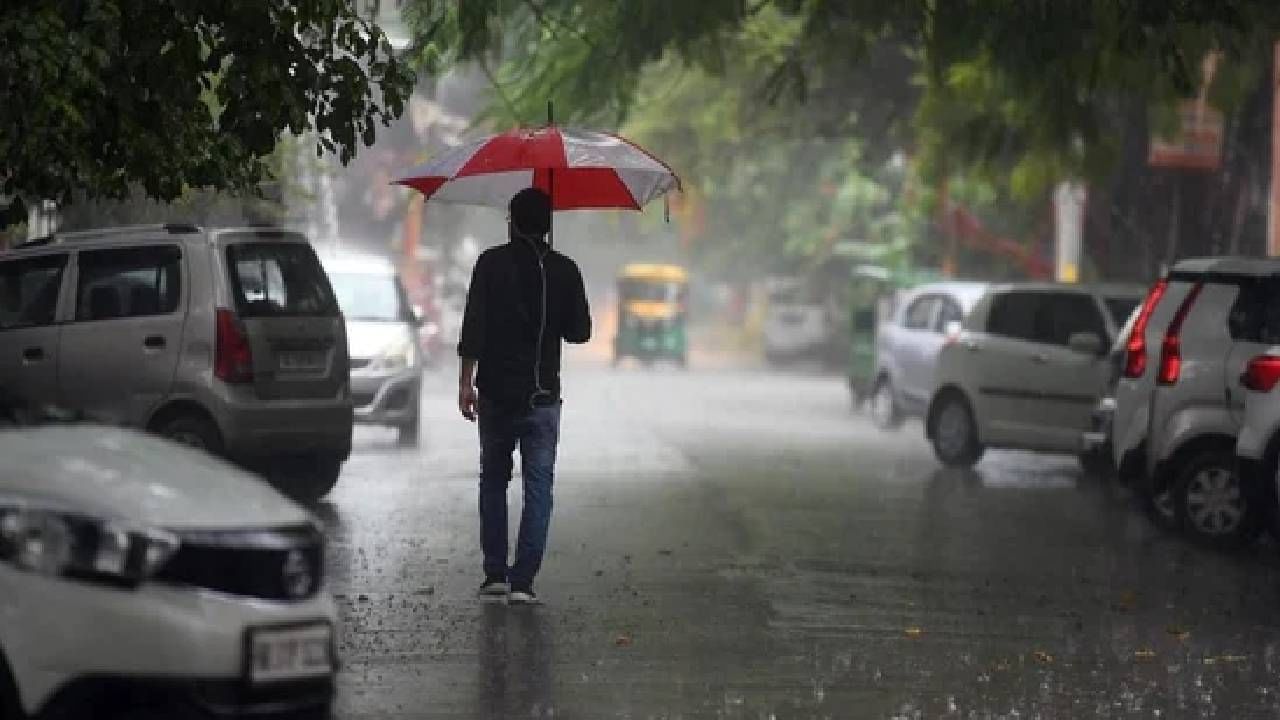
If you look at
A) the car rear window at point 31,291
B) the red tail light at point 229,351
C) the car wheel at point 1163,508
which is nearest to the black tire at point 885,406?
the car wheel at point 1163,508

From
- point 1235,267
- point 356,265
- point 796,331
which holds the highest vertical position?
point 1235,267

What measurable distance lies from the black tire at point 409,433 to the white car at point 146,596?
15.8m

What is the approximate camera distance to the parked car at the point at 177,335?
15039mm

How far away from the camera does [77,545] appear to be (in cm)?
655

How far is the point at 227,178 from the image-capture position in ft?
Result: 41.5

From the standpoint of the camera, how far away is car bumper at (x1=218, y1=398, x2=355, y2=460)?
1500cm

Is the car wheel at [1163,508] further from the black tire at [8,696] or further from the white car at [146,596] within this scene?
the black tire at [8,696]

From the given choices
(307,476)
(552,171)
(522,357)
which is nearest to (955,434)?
(307,476)

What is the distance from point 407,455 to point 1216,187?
31.0 feet

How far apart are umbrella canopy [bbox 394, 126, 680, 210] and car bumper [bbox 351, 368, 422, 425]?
8.71 meters

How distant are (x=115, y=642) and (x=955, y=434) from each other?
640 inches

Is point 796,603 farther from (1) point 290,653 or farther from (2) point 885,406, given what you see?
(2) point 885,406

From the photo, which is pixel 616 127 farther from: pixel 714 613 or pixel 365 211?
pixel 365 211

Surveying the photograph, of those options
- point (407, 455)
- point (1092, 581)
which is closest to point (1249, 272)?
point (1092, 581)
